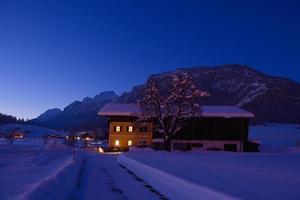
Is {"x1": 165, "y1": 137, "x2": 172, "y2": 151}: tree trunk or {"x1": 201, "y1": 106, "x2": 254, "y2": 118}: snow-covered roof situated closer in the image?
{"x1": 165, "y1": 137, "x2": 172, "y2": 151}: tree trunk

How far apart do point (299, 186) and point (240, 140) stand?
60631mm

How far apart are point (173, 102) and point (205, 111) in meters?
16.6

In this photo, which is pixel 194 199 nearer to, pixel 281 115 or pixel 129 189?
pixel 129 189

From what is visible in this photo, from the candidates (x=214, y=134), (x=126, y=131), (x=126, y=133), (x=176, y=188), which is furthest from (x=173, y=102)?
(x=176, y=188)

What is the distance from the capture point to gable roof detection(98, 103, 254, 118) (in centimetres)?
7325

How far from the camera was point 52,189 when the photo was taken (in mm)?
16656

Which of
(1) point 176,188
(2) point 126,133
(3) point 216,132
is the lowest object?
(1) point 176,188

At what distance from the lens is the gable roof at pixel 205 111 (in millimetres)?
73250

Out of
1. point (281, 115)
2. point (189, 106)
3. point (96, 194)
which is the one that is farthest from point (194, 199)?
point (281, 115)

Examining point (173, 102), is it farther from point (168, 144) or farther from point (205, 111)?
point (205, 111)

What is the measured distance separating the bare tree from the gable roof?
31.5 feet

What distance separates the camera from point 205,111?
75750 mm

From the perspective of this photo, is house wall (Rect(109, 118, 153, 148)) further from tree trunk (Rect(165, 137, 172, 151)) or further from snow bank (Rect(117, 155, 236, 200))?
snow bank (Rect(117, 155, 236, 200))

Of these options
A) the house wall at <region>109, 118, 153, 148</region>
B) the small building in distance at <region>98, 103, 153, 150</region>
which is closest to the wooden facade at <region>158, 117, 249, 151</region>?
the house wall at <region>109, 118, 153, 148</region>
